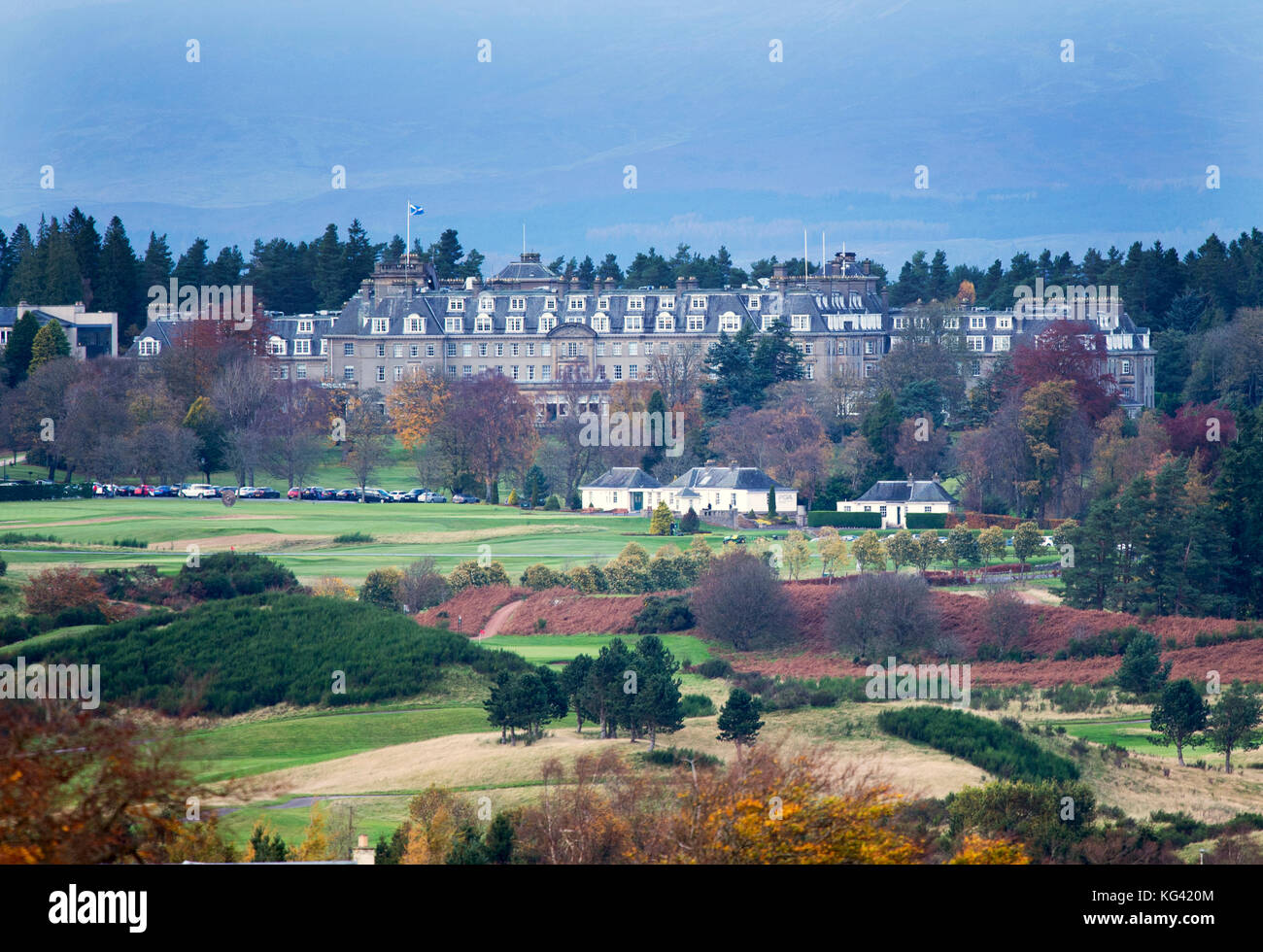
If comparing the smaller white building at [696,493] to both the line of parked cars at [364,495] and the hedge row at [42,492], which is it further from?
the hedge row at [42,492]

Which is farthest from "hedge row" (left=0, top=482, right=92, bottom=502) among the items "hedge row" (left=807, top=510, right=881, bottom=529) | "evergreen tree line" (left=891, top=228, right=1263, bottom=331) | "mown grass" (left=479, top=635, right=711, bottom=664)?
"evergreen tree line" (left=891, top=228, right=1263, bottom=331)

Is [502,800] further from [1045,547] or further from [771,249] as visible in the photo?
[771,249]

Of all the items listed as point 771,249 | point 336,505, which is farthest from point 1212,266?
point 336,505

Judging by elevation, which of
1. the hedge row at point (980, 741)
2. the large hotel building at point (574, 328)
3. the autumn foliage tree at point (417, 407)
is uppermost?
the large hotel building at point (574, 328)

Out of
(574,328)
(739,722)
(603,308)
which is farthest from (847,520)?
(603,308)

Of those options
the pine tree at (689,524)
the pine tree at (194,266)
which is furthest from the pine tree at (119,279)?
the pine tree at (689,524)

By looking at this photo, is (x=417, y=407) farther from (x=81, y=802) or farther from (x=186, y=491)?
(x=81, y=802)
